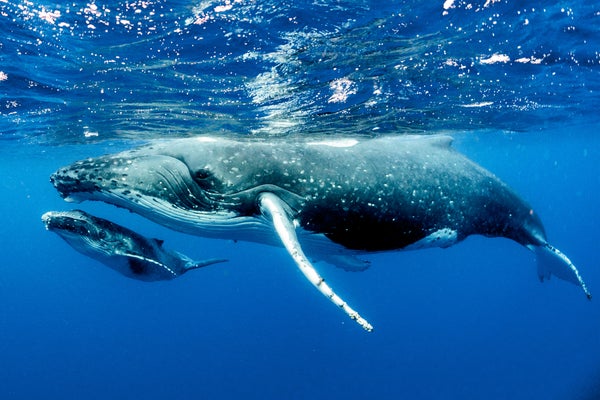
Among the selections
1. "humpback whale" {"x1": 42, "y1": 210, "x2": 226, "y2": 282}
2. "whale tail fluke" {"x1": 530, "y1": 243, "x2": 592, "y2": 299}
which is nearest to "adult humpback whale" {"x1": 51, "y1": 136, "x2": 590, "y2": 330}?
"humpback whale" {"x1": 42, "y1": 210, "x2": 226, "y2": 282}

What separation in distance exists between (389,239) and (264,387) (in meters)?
33.7

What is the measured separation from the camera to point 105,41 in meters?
8.95

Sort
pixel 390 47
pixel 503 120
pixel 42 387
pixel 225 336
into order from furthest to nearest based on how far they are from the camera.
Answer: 1. pixel 225 336
2. pixel 42 387
3. pixel 503 120
4. pixel 390 47

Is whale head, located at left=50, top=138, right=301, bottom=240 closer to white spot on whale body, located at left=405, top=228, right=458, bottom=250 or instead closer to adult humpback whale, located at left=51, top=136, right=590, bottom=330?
adult humpback whale, located at left=51, top=136, right=590, bottom=330

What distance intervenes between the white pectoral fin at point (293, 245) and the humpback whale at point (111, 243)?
4.44ft

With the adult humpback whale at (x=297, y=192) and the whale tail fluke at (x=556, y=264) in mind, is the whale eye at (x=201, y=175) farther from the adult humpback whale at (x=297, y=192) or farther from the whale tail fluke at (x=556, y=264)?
the whale tail fluke at (x=556, y=264)

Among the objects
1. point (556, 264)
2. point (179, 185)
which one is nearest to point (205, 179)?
point (179, 185)

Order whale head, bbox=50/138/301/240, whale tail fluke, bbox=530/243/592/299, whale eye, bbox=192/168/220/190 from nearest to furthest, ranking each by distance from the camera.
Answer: whale head, bbox=50/138/301/240 → whale eye, bbox=192/168/220/190 → whale tail fluke, bbox=530/243/592/299

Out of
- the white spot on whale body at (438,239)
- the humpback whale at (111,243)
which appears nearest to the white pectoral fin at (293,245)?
the humpback whale at (111,243)

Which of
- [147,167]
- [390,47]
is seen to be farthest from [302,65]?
[147,167]

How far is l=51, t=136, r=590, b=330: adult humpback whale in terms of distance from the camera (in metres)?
4.83

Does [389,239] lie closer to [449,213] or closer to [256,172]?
[449,213]

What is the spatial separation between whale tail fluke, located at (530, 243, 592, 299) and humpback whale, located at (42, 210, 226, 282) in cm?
795

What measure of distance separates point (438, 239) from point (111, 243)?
16.3ft
